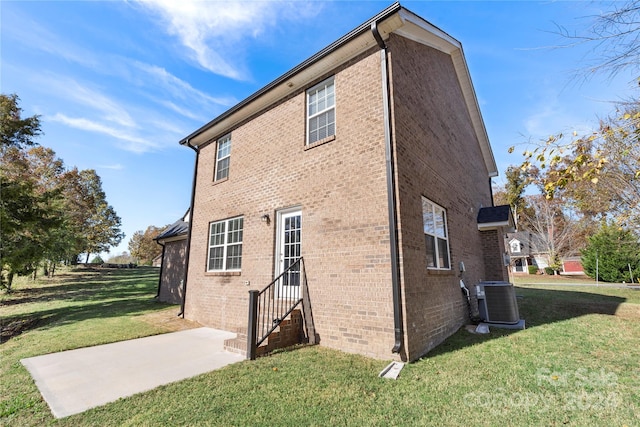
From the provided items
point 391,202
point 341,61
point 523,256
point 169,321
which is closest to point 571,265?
point 523,256

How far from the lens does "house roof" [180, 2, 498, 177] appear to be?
5678 mm

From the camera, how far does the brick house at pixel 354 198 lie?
5.12 m

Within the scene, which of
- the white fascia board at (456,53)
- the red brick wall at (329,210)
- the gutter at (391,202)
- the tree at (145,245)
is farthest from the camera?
the tree at (145,245)

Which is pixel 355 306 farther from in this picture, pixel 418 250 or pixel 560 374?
pixel 560 374

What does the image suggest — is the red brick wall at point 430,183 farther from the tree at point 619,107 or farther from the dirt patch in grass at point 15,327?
the dirt patch in grass at point 15,327

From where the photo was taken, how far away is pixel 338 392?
3535 millimetres

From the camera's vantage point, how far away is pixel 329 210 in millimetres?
5953

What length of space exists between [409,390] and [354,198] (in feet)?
10.8

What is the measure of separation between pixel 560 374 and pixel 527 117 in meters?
3.99

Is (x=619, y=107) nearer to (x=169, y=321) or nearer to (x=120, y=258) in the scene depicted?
(x=169, y=321)

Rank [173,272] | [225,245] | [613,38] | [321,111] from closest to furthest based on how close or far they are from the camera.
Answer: [613,38] → [321,111] → [225,245] → [173,272]

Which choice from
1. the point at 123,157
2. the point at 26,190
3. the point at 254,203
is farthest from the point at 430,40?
the point at 26,190

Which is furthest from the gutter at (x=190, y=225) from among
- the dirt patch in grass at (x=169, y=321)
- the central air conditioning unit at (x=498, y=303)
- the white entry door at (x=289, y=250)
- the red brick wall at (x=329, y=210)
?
the central air conditioning unit at (x=498, y=303)

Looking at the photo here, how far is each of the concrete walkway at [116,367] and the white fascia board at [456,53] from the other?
24.8 ft
